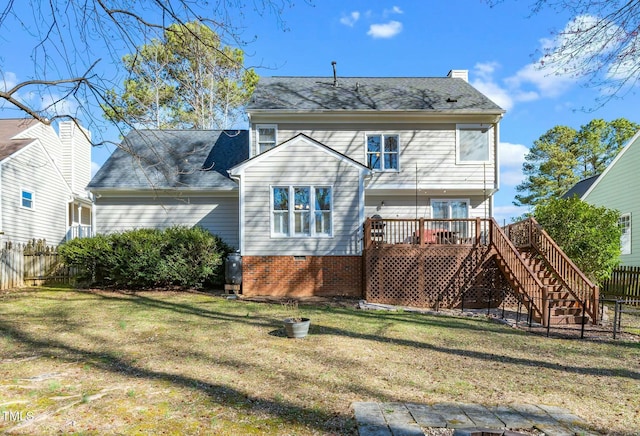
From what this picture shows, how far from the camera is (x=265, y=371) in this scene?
5801 mm

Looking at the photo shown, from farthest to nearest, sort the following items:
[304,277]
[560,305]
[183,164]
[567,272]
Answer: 1. [183,164]
2. [304,277]
3. [567,272]
4. [560,305]

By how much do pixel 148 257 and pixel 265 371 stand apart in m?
8.16

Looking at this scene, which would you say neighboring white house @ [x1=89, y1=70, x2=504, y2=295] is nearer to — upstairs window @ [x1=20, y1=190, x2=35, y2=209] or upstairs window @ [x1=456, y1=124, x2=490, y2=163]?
upstairs window @ [x1=456, y1=124, x2=490, y2=163]

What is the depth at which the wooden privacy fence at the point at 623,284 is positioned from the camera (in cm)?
1468

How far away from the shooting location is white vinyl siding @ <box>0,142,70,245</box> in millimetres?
16219

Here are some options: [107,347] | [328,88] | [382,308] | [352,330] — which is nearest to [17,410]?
[107,347]

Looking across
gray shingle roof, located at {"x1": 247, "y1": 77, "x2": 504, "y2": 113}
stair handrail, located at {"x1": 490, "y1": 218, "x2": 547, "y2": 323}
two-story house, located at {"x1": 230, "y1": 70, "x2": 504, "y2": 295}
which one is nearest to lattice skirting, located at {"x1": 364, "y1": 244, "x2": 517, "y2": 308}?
stair handrail, located at {"x1": 490, "y1": 218, "x2": 547, "y2": 323}

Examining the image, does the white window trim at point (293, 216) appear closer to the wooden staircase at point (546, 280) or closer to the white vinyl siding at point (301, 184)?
the white vinyl siding at point (301, 184)

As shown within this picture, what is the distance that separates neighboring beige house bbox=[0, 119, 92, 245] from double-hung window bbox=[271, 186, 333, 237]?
733cm

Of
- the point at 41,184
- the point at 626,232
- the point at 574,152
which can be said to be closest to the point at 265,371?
the point at 41,184

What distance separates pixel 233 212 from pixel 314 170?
180 inches

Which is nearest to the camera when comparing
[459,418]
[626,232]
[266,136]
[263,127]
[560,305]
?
[459,418]

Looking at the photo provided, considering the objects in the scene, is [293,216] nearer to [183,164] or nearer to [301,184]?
[301,184]

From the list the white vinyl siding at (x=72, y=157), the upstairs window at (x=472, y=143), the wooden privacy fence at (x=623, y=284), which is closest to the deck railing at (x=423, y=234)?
the upstairs window at (x=472, y=143)
